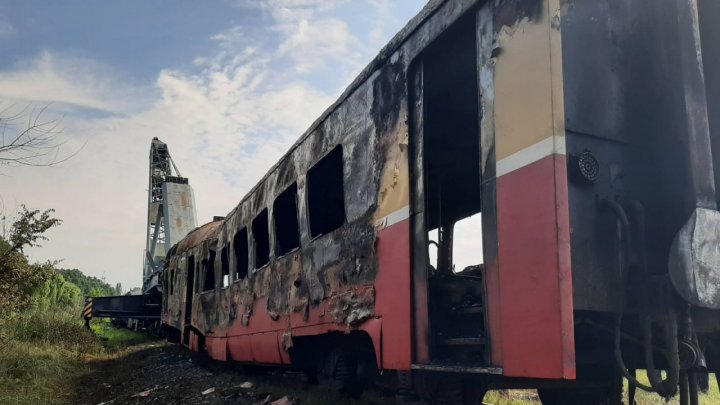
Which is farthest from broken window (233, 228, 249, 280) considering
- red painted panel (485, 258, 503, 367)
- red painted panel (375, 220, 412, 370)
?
red painted panel (485, 258, 503, 367)

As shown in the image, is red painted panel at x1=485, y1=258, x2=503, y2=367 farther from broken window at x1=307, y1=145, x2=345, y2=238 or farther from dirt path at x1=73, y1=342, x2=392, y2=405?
dirt path at x1=73, y1=342, x2=392, y2=405

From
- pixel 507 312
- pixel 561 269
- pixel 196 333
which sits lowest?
pixel 196 333

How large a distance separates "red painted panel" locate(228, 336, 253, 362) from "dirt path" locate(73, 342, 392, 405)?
1.24 feet

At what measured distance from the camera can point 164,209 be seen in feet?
79.2

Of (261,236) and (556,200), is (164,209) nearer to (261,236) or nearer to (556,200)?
(261,236)

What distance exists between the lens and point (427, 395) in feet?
12.5

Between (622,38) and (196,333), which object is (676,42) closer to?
(622,38)

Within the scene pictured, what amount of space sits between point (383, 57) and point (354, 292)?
1.76 metres

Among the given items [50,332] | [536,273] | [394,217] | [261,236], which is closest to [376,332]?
[394,217]

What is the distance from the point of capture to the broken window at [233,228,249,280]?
924cm

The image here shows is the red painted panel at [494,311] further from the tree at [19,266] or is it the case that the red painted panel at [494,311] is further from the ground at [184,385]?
the tree at [19,266]

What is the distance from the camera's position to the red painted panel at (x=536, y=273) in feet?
8.12

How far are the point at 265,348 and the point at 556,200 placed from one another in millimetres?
4991

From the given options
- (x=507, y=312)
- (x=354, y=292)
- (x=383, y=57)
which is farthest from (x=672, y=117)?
(x=354, y=292)
